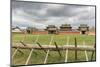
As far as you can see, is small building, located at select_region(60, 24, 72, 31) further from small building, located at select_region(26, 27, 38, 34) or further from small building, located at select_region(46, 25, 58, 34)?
small building, located at select_region(26, 27, 38, 34)

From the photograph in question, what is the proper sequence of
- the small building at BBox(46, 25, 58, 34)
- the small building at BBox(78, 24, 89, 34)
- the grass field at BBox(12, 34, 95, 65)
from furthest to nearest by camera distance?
the small building at BBox(78, 24, 89, 34)
the small building at BBox(46, 25, 58, 34)
the grass field at BBox(12, 34, 95, 65)

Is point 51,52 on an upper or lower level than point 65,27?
lower

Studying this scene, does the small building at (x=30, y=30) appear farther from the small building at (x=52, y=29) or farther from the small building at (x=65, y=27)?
the small building at (x=65, y=27)

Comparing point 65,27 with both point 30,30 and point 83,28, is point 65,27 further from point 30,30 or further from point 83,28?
point 30,30

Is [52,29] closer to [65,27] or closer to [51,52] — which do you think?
[65,27]

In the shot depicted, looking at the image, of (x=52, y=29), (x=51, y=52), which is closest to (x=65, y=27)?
(x=52, y=29)

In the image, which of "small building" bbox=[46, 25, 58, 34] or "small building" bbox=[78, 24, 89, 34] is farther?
"small building" bbox=[78, 24, 89, 34]

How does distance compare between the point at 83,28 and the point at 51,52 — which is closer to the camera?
the point at 51,52

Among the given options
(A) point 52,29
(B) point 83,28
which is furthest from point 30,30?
(B) point 83,28

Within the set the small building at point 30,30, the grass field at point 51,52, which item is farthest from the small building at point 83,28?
the small building at point 30,30

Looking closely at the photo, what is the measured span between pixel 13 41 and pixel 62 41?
661mm

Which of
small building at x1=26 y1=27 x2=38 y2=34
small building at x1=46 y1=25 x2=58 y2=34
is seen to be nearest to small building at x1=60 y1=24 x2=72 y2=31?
small building at x1=46 y1=25 x2=58 y2=34

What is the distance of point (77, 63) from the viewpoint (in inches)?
118

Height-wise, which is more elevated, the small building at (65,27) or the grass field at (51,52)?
the small building at (65,27)
